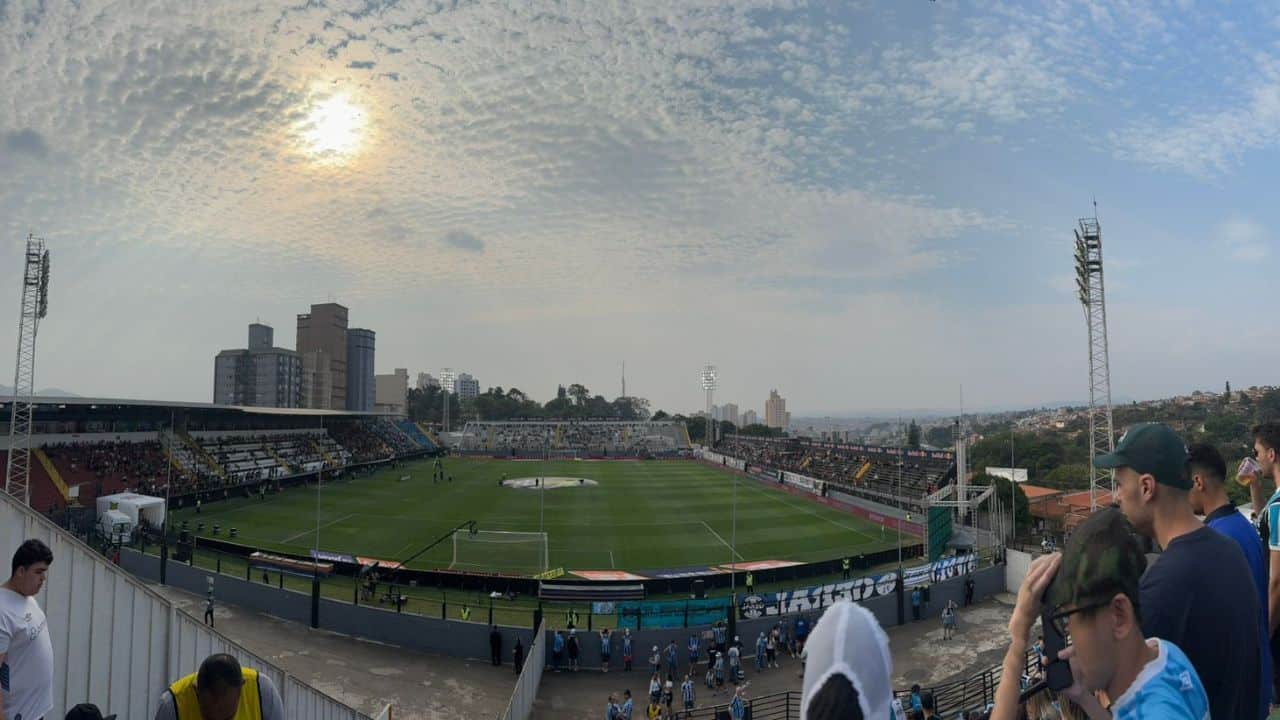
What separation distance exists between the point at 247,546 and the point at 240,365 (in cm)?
14446

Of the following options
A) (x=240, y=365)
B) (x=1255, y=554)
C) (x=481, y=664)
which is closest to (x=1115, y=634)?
(x=1255, y=554)

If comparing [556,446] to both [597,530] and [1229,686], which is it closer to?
[597,530]

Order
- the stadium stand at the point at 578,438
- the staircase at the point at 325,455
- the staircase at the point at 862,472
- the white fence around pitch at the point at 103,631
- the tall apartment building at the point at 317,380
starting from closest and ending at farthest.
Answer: the white fence around pitch at the point at 103,631, the staircase at the point at 862,472, the staircase at the point at 325,455, the stadium stand at the point at 578,438, the tall apartment building at the point at 317,380

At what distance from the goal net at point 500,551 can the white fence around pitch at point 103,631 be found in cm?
2168

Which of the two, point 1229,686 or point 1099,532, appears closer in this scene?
point 1099,532

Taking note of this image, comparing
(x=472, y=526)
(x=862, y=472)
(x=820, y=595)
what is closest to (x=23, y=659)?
(x=820, y=595)

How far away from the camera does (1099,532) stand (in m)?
1.91

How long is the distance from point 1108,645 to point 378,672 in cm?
1866

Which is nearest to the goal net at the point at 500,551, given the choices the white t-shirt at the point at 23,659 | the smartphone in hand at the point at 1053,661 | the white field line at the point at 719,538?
the white field line at the point at 719,538

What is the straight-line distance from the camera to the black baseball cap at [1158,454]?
2.44m

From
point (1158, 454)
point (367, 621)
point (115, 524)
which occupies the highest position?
point (1158, 454)

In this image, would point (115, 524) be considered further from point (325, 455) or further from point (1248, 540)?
point (1248, 540)

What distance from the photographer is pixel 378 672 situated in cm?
1664

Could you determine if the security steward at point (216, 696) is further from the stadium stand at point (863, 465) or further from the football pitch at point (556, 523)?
the stadium stand at point (863, 465)
